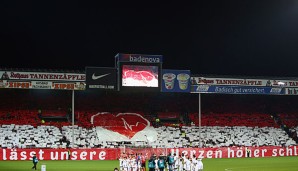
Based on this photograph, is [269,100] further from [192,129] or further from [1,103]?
[1,103]

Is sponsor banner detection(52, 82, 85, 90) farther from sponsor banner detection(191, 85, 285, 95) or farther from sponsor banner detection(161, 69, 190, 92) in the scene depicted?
sponsor banner detection(191, 85, 285, 95)

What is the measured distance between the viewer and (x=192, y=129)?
6056 centimetres

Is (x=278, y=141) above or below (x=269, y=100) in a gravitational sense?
below

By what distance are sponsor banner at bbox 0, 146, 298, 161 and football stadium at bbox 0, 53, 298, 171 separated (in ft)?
0.31

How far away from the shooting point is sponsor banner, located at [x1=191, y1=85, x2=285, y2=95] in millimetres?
58094

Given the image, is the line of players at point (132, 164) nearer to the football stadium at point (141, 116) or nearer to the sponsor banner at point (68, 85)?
the football stadium at point (141, 116)

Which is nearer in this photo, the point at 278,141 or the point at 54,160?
the point at 54,160

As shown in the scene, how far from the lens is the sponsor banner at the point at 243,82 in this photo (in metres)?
58.5

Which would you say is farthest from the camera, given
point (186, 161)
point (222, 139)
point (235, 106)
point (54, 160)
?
point (235, 106)

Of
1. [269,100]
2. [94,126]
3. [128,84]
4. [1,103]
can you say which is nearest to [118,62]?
[128,84]

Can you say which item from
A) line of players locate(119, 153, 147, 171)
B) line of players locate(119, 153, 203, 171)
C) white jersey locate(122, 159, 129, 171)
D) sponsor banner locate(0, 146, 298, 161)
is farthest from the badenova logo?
white jersey locate(122, 159, 129, 171)

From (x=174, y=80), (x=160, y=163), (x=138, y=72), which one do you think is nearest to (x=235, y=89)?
(x=174, y=80)

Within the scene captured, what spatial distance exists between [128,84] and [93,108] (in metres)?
11.3

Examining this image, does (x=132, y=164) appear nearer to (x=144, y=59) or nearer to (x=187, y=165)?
(x=187, y=165)
